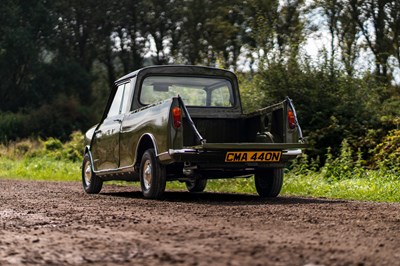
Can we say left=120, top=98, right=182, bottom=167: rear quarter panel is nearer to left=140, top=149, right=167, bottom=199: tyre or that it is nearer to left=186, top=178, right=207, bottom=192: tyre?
left=140, top=149, right=167, bottom=199: tyre

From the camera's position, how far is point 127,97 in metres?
11.8

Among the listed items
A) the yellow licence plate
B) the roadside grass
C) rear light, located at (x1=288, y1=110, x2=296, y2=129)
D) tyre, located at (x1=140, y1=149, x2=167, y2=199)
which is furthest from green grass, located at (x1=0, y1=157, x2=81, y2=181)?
the yellow licence plate

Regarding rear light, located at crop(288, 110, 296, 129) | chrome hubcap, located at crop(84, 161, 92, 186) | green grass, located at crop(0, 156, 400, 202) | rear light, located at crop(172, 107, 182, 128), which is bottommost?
green grass, located at crop(0, 156, 400, 202)

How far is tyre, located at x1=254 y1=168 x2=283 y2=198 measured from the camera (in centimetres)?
1120

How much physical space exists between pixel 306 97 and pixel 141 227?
496 inches

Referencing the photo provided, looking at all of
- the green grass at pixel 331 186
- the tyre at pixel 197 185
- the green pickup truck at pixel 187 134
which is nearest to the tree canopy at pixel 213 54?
the green grass at pixel 331 186

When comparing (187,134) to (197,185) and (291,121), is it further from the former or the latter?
(197,185)

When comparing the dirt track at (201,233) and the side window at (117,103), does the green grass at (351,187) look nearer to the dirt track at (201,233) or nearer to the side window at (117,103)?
the dirt track at (201,233)

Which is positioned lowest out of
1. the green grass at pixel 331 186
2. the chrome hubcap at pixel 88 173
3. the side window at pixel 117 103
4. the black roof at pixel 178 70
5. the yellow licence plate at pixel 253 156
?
the green grass at pixel 331 186

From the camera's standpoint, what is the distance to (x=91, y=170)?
1302cm

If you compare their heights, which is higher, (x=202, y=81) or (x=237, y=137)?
(x=202, y=81)

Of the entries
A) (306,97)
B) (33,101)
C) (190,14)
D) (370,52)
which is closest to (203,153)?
(306,97)

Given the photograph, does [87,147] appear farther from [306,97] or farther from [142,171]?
[306,97]

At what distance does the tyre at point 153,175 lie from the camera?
1045cm
